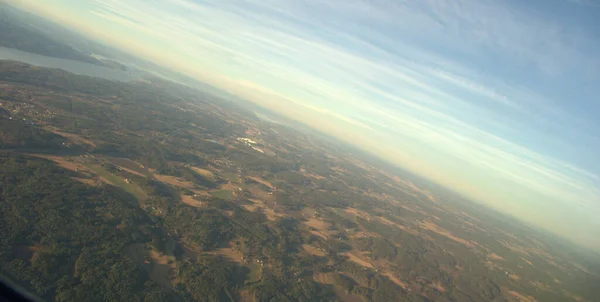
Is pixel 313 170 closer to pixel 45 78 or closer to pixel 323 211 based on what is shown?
pixel 323 211

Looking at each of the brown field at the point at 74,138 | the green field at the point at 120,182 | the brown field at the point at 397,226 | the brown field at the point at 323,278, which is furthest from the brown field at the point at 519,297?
the brown field at the point at 74,138

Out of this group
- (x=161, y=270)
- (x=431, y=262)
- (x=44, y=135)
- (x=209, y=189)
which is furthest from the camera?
(x=431, y=262)

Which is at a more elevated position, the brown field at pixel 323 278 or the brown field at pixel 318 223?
the brown field at pixel 323 278

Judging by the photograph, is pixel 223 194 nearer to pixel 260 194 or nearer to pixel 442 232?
pixel 260 194

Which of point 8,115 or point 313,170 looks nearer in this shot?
point 8,115

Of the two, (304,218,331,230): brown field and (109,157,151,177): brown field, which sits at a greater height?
(304,218,331,230): brown field

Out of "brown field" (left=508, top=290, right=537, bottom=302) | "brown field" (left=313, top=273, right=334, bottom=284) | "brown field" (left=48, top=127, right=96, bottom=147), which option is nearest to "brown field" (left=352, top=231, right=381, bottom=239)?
"brown field" (left=313, top=273, right=334, bottom=284)

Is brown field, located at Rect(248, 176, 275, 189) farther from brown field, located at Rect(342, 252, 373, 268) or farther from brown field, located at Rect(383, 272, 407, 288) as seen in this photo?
brown field, located at Rect(383, 272, 407, 288)

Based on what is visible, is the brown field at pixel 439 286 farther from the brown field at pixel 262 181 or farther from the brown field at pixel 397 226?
the brown field at pixel 262 181

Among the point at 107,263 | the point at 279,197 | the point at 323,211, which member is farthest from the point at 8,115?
the point at 323,211
